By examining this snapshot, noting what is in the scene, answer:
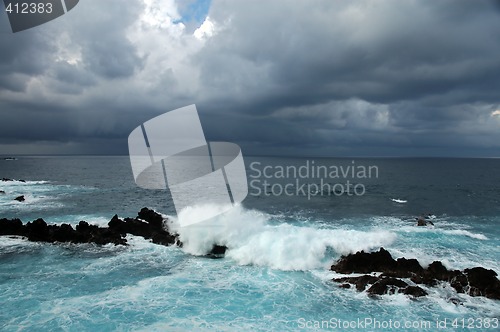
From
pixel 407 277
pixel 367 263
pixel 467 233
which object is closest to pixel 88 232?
pixel 367 263

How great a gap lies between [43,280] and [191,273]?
714cm

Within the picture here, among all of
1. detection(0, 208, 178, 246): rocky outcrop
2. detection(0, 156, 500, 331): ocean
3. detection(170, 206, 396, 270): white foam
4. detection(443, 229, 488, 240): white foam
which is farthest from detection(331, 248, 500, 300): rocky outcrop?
detection(0, 208, 178, 246): rocky outcrop

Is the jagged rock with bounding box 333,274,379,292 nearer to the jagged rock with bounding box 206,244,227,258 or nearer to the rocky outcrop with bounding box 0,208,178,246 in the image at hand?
the jagged rock with bounding box 206,244,227,258

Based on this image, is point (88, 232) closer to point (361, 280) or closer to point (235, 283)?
point (235, 283)

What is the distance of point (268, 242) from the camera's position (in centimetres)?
2000

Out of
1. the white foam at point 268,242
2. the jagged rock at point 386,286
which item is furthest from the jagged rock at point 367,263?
the jagged rock at point 386,286

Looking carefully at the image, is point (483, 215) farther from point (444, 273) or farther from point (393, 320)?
point (393, 320)

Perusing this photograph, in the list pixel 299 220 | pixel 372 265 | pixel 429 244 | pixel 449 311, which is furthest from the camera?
pixel 299 220

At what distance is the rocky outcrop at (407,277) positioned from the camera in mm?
14211

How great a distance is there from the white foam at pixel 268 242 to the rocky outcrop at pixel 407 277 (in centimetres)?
218

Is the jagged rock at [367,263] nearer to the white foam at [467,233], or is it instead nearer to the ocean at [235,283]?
the ocean at [235,283]

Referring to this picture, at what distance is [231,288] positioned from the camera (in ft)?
49.0

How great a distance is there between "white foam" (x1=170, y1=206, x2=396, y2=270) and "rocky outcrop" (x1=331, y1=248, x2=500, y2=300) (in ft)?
7.15

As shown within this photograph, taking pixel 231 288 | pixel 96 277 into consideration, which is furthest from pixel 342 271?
pixel 96 277
